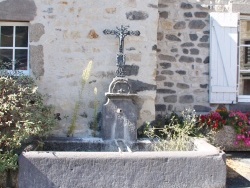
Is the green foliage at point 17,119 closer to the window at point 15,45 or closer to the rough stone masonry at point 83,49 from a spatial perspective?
the rough stone masonry at point 83,49

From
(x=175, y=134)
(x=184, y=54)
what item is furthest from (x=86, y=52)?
(x=184, y=54)

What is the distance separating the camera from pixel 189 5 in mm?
7156

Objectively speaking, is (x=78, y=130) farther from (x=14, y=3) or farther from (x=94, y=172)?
(x=14, y=3)

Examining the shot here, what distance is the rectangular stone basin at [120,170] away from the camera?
4.33 meters

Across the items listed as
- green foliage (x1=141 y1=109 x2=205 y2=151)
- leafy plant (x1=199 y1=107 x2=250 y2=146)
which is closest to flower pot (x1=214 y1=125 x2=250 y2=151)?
leafy plant (x1=199 y1=107 x2=250 y2=146)

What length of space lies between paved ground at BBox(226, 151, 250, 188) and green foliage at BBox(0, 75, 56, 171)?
2.52 metres

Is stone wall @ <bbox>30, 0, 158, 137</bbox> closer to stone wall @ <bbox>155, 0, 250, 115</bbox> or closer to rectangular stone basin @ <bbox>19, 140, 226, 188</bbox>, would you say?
stone wall @ <bbox>155, 0, 250, 115</bbox>

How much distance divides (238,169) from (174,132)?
3.50ft

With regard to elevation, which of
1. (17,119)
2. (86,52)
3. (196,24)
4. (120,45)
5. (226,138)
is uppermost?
(196,24)

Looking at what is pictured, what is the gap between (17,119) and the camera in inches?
192

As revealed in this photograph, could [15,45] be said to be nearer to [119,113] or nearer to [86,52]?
[86,52]

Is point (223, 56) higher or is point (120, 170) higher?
point (223, 56)

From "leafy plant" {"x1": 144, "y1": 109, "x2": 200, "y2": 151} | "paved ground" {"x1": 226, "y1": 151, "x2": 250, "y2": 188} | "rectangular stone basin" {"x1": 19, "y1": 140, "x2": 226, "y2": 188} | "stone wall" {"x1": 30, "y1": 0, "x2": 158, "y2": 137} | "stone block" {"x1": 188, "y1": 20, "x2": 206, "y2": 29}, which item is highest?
"stone block" {"x1": 188, "y1": 20, "x2": 206, "y2": 29}

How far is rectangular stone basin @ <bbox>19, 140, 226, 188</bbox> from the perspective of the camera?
4.33 metres
